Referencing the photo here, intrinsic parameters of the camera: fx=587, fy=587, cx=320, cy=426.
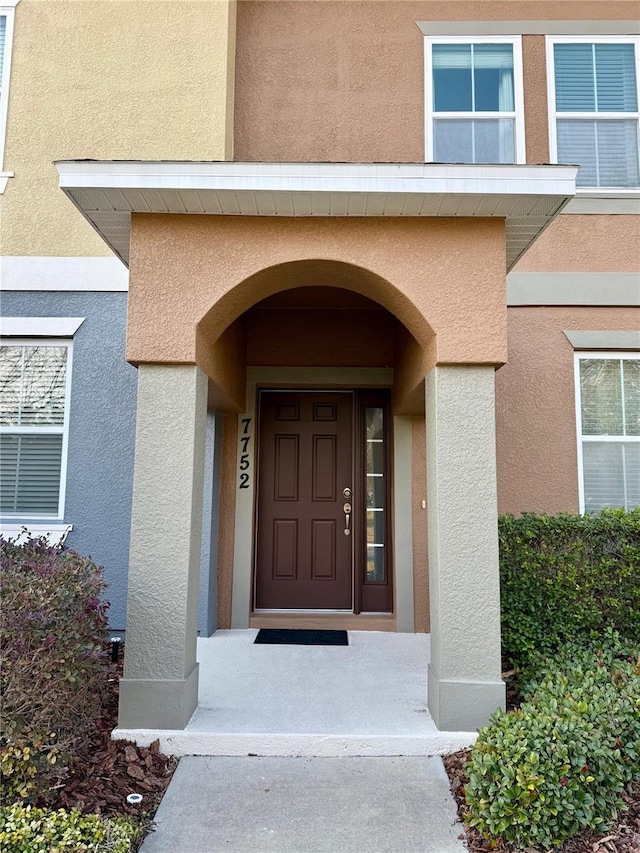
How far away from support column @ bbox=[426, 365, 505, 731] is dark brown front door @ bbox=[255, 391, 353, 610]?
2.74 meters

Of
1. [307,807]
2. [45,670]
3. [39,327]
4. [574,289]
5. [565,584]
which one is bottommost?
[307,807]

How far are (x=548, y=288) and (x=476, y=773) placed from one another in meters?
4.86

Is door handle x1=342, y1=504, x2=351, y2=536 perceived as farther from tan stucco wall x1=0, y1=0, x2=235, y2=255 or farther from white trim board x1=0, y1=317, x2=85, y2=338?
tan stucco wall x1=0, y1=0, x2=235, y2=255

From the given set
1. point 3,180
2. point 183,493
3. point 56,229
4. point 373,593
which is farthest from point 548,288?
point 3,180

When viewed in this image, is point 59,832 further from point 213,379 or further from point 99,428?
point 99,428

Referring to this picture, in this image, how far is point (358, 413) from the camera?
7.05 metres

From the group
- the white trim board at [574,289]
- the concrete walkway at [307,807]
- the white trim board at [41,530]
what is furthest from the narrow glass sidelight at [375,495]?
the white trim board at [41,530]

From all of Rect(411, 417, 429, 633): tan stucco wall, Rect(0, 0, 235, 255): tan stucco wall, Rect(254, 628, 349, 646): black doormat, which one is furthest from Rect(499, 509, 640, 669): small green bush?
Rect(0, 0, 235, 255): tan stucco wall

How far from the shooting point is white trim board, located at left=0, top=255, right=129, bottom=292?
6.27 metres

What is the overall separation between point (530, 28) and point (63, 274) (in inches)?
233

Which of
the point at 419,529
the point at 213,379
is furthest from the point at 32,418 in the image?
the point at 419,529

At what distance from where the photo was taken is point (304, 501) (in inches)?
273

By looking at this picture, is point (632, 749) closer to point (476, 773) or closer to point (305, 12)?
point (476, 773)

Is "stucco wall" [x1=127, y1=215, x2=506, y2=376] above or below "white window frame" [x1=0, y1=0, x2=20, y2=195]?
below
